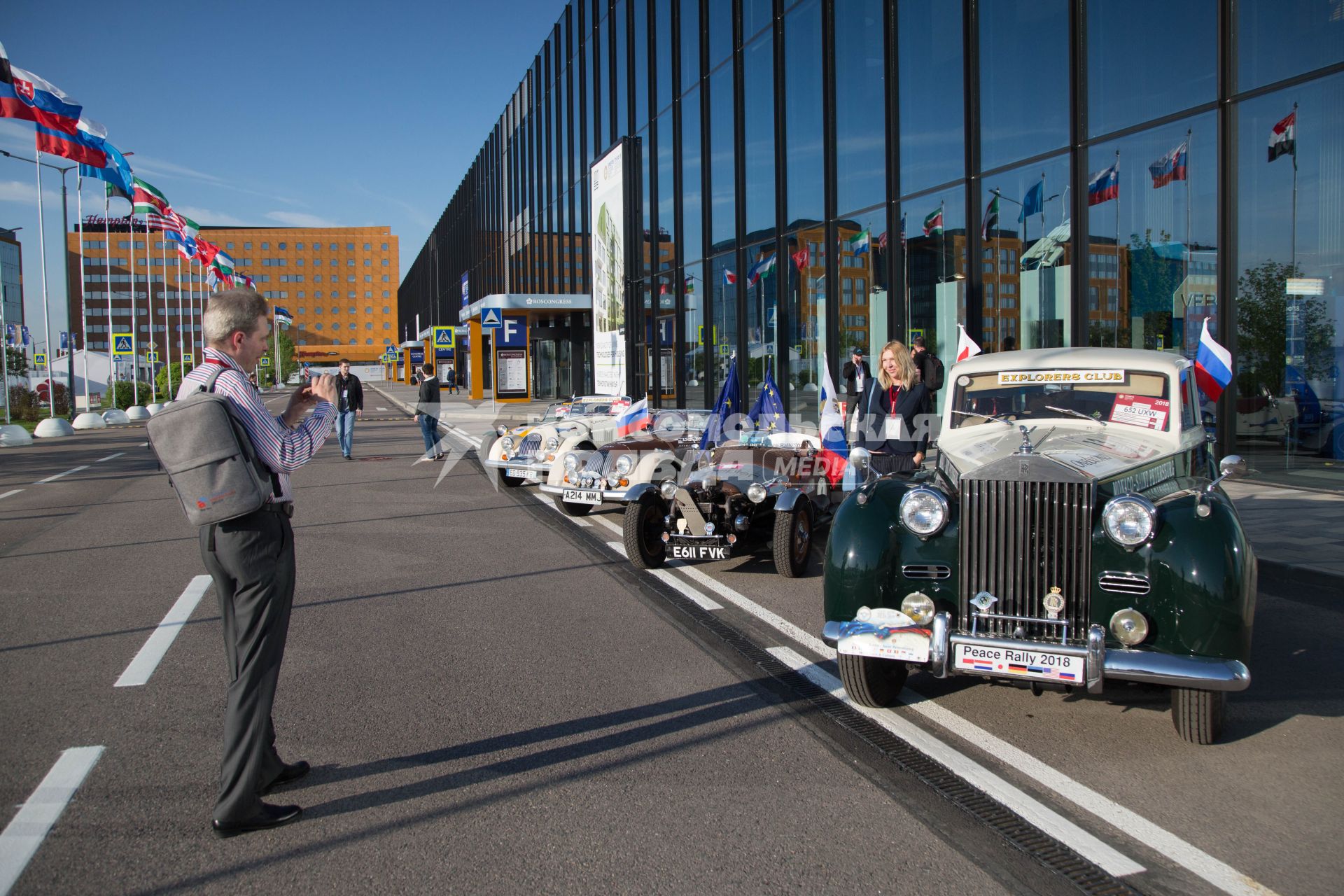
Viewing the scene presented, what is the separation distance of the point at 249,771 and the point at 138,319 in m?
121

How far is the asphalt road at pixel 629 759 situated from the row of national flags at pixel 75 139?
67.5 ft

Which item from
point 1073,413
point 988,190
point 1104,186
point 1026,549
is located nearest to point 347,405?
point 988,190

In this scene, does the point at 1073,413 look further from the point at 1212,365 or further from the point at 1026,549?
the point at 1212,365

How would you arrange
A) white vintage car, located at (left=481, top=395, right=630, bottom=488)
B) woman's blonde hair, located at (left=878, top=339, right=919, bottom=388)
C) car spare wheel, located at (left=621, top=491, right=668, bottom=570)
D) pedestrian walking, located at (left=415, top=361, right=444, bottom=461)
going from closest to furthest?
car spare wheel, located at (left=621, top=491, right=668, bottom=570) → woman's blonde hair, located at (left=878, top=339, right=919, bottom=388) → white vintage car, located at (left=481, top=395, right=630, bottom=488) → pedestrian walking, located at (left=415, top=361, right=444, bottom=461)

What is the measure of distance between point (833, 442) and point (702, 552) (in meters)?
2.16

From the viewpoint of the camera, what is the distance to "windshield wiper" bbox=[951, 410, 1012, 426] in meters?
5.98

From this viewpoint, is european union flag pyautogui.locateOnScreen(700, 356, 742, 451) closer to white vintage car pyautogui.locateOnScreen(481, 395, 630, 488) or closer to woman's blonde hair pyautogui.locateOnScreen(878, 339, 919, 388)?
woman's blonde hair pyautogui.locateOnScreen(878, 339, 919, 388)

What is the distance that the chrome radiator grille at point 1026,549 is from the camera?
4.18 m

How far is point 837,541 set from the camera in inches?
185

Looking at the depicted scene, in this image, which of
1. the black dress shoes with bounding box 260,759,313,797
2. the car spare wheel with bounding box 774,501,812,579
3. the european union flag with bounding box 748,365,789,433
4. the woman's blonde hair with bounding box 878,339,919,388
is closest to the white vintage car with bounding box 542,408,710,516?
the european union flag with bounding box 748,365,789,433

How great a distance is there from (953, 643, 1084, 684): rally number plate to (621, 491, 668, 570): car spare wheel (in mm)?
4062

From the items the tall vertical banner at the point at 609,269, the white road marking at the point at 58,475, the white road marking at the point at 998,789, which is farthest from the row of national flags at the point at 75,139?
the white road marking at the point at 998,789

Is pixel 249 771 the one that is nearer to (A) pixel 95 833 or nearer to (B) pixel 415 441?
(A) pixel 95 833

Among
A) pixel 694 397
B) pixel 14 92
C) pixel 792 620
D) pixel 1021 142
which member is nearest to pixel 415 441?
pixel 694 397
